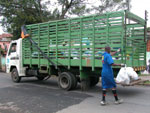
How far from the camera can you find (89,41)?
6559 mm

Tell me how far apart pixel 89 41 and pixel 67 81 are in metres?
2.08

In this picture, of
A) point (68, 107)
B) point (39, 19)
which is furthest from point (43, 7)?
point (68, 107)

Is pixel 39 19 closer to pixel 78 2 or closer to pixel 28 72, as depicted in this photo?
pixel 78 2

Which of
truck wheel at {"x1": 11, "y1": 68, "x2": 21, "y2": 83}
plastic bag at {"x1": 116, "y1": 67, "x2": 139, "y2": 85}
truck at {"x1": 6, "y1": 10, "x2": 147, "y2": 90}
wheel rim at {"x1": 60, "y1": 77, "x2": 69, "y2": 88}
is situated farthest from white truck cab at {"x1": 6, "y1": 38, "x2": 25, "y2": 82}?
plastic bag at {"x1": 116, "y1": 67, "x2": 139, "y2": 85}

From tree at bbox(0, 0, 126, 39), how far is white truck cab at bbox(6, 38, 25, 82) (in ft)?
18.2

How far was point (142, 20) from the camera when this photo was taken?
6965 mm

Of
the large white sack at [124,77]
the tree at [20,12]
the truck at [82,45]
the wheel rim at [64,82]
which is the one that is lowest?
the wheel rim at [64,82]

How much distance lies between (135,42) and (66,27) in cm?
289

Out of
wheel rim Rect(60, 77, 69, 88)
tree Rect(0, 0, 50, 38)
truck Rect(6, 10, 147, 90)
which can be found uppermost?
tree Rect(0, 0, 50, 38)

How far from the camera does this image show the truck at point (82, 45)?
5.94 meters

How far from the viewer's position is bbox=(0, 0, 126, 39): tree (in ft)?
47.0

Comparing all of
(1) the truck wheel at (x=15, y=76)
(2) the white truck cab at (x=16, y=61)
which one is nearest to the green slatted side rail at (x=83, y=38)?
(2) the white truck cab at (x=16, y=61)

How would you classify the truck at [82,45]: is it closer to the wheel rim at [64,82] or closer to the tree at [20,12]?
the wheel rim at [64,82]

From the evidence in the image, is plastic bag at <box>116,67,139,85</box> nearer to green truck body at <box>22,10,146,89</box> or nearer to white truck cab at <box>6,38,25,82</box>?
green truck body at <box>22,10,146,89</box>
